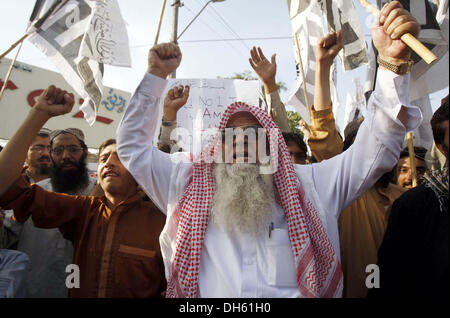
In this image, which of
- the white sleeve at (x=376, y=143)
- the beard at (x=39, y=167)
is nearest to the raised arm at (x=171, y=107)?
the white sleeve at (x=376, y=143)

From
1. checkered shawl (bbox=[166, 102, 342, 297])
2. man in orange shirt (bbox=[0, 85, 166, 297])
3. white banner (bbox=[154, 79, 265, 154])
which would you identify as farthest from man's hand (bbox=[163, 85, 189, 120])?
white banner (bbox=[154, 79, 265, 154])

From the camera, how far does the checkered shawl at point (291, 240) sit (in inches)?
62.9

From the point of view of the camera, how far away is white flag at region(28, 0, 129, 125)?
118 inches

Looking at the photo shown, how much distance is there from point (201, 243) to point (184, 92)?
1.25 m

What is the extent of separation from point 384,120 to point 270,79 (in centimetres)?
127

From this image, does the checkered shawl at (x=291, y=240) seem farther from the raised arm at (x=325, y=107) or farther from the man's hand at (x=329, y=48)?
the man's hand at (x=329, y=48)

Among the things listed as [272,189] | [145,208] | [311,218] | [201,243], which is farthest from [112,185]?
[311,218]

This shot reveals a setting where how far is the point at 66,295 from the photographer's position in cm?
218

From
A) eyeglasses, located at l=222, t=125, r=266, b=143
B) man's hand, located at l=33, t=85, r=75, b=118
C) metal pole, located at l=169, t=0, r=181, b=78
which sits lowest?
eyeglasses, located at l=222, t=125, r=266, b=143

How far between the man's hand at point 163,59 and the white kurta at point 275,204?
8 cm

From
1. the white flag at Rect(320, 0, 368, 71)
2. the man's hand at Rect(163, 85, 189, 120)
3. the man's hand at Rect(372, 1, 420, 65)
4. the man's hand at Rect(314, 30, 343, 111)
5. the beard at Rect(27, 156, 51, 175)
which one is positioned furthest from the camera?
the beard at Rect(27, 156, 51, 175)

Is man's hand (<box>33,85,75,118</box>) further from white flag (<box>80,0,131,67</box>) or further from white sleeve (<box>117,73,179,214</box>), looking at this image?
white flag (<box>80,0,131,67</box>)

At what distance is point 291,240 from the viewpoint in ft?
5.48

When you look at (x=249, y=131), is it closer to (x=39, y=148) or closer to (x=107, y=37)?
(x=107, y=37)
